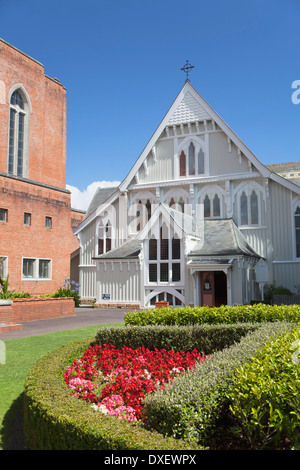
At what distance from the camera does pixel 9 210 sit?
103 ft

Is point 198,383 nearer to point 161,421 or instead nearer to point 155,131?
point 161,421

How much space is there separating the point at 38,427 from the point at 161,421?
5.05 ft

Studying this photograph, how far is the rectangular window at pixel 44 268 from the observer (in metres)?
34.2

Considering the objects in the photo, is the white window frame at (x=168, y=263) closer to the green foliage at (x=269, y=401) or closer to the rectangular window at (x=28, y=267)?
the rectangular window at (x=28, y=267)

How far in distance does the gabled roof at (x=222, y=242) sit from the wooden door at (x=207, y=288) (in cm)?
144

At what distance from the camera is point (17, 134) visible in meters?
37.2

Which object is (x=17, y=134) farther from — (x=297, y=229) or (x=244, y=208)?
(x=297, y=229)

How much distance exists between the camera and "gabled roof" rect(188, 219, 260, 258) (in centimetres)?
2486

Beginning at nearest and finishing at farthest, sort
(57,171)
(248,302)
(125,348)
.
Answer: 1. (125,348)
2. (248,302)
3. (57,171)

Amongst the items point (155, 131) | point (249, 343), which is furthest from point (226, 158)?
point (249, 343)

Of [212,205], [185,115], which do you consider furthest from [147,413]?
[185,115]

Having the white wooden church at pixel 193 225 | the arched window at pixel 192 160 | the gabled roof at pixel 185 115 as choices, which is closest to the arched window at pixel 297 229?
the white wooden church at pixel 193 225

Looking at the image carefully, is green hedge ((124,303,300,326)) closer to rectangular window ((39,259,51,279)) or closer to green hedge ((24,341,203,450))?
green hedge ((24,341,203,450))

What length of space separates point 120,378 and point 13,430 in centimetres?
199
